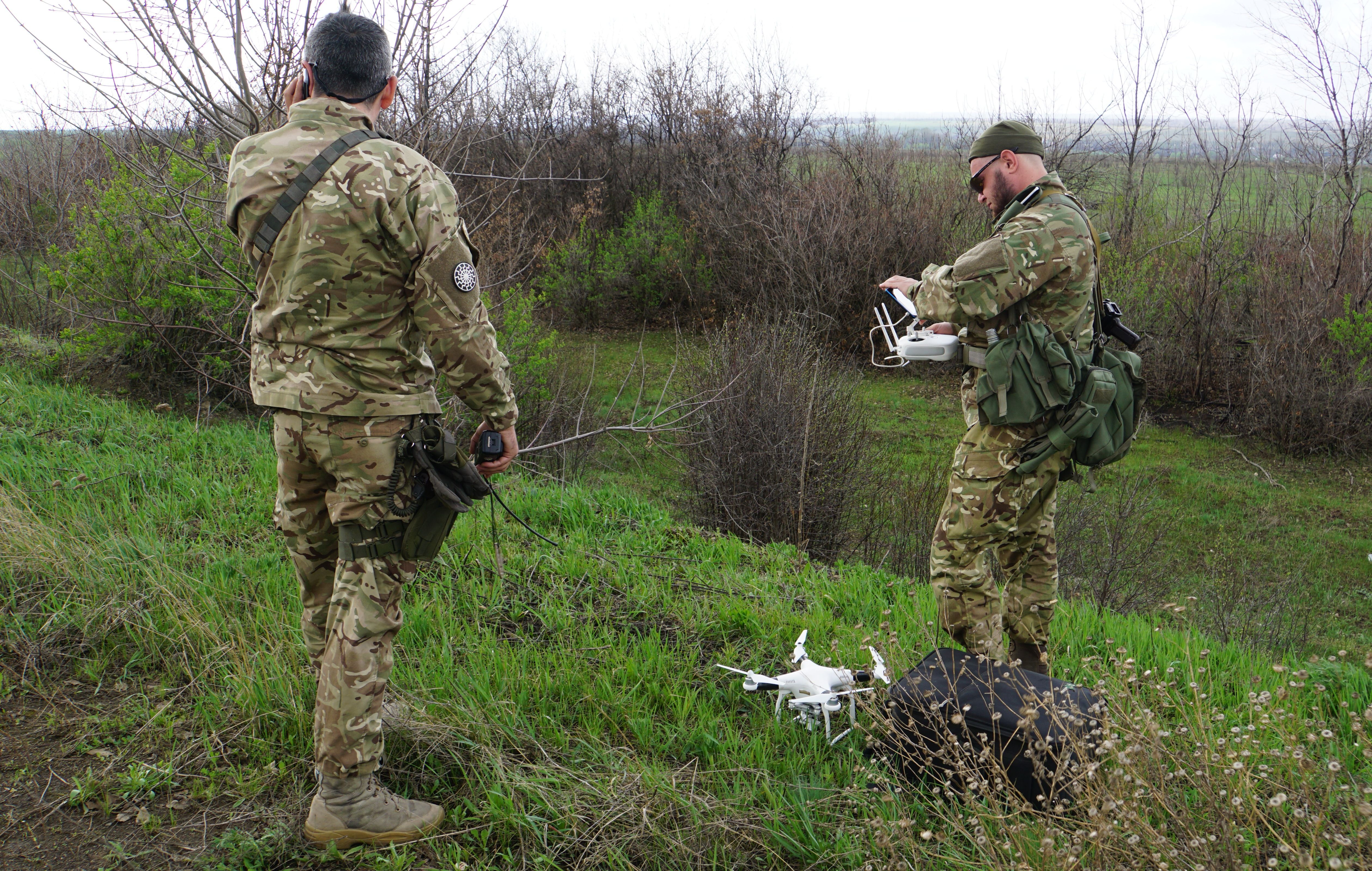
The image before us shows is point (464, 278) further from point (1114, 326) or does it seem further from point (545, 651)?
point (1114, 326)

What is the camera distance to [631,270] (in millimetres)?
18578

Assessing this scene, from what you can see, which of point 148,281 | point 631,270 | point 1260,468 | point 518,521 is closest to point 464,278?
point 518,521

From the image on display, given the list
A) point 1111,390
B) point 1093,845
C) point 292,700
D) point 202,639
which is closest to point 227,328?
point 202,639

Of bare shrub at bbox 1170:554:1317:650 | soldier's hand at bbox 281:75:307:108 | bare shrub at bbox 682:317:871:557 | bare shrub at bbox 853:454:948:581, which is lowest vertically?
bare shrub at bbox 1170:554:1317:650

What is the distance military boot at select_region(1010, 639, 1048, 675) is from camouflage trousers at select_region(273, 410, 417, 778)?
99.0 inches

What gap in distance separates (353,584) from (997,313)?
2.32m

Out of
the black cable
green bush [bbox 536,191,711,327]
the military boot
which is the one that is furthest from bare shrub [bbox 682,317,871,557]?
green bush [bbox 536,191,711,327]

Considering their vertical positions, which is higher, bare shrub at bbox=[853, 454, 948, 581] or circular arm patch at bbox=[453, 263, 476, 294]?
circular arm patch at bbox=[453, 263, 476, 294]

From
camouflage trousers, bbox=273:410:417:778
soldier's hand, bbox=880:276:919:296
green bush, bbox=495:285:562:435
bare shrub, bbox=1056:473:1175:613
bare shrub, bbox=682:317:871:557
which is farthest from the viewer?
green bush, bbox=495:285:562:435

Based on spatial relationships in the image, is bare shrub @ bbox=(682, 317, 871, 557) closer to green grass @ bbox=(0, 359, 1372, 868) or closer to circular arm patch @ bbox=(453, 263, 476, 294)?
green grass @ bbox=(0, 359, 1372, 868)

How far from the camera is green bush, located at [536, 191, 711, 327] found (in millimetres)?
18109

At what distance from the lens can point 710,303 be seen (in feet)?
58.7

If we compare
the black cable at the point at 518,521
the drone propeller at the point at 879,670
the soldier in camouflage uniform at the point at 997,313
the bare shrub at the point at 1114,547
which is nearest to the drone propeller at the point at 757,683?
the drone propeller at the point at 879,670

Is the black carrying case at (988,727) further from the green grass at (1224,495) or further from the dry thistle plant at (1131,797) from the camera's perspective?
the green grass at (1224,495)
